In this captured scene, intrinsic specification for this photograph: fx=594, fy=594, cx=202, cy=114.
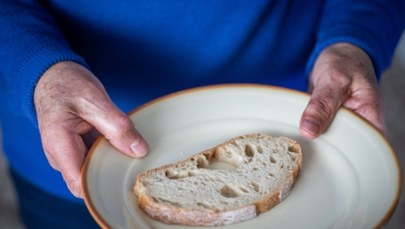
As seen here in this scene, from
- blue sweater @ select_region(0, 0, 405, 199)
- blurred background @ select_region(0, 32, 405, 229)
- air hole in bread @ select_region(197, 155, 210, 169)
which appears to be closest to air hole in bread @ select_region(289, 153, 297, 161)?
air hole in bread @ select_region(197, 155, 210, 169)

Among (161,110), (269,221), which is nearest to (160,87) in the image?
(161,110)

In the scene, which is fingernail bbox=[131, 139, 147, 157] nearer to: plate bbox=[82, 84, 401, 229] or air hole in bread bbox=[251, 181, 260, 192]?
plate bbox=[82, 84, 401, 229]

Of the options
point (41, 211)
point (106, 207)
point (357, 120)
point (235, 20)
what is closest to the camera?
point (106, 207)

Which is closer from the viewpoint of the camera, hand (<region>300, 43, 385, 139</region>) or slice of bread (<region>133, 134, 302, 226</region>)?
slice of bread (<region>133, 134, 302, 226</region>)

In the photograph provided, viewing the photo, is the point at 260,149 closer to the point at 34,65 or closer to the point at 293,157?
the point at 293,157

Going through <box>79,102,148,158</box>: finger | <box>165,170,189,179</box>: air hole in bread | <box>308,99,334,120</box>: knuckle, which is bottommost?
<box>165,170,189,179</box>: air hole in bread

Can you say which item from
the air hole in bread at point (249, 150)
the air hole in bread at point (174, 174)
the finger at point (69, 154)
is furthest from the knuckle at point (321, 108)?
the finger at point (69, 154)

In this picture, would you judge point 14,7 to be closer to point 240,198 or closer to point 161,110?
point 161,110
